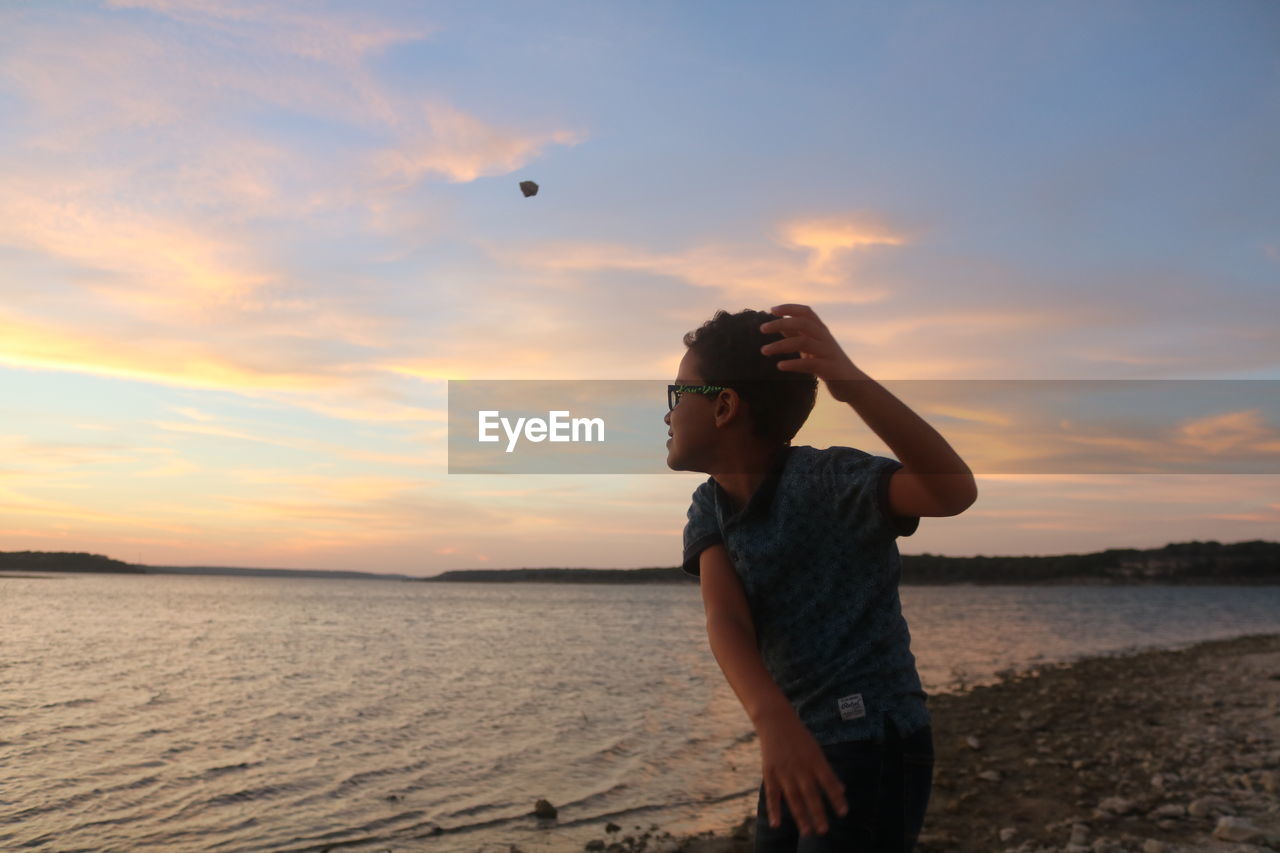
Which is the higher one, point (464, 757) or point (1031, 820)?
point (1031, 820)

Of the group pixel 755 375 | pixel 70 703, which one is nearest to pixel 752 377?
pixel 755 375

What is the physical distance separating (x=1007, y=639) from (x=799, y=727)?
4266 centimetres

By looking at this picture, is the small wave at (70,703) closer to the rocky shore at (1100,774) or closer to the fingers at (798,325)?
the rocky shore at (1100,774)

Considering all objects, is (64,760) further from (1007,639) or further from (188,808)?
(1007,639)

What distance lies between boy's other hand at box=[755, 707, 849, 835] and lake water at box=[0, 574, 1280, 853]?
920cm

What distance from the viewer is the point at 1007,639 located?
40.5m

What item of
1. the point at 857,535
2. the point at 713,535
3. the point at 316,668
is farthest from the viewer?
the point at 316,668

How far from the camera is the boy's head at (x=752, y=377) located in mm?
2504

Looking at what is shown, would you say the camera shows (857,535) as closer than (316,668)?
Yes

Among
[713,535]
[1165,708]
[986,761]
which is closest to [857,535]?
[713,535]

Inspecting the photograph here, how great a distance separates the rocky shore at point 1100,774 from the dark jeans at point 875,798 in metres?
6.62

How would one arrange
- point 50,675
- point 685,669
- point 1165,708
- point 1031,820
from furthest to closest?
point 685,669 → point 50,675 → point 1165,708 → point 1031,820

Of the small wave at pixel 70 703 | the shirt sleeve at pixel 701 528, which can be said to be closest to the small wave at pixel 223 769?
the small wave at pixel 70 703

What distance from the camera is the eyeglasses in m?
2.57
